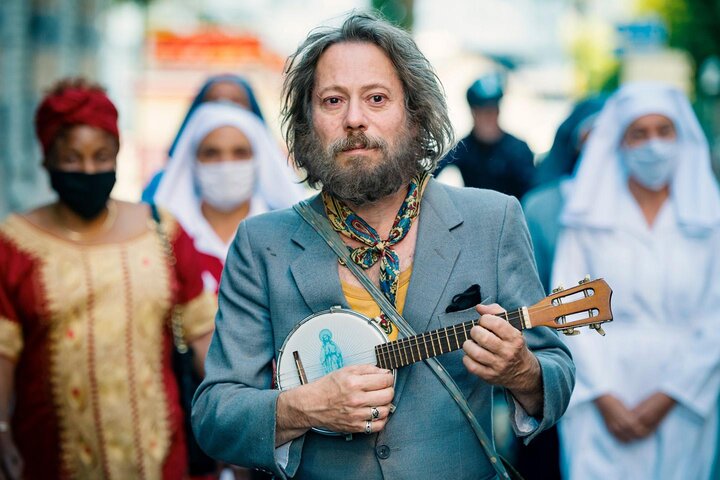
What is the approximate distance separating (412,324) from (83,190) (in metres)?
2.14

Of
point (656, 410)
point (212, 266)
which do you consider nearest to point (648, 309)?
point (656, 410)

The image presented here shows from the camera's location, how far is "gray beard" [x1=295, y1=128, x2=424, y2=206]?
3201mm

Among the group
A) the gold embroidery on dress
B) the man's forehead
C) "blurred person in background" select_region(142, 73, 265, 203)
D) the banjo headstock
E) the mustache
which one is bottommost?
the gold embroidery on dress

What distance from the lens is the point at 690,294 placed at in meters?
5.24

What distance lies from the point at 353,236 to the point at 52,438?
80.5 inches

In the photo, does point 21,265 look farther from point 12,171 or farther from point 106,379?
point 12,171

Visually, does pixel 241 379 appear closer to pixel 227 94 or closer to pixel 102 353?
pixel 102 353

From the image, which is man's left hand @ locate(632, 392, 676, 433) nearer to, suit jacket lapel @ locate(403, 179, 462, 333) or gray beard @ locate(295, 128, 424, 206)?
suit jacket lapel @ locate(403, 179, 462, 333)

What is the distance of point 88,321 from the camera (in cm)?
450

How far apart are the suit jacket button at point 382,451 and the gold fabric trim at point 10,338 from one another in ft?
6.69

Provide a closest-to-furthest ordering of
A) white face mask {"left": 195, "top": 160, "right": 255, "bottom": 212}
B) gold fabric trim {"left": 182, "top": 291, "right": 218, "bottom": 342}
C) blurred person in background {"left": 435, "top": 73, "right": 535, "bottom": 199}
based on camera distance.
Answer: gold fabric trim {"left": 182, "top": 291, "right": 218, "bottom": 342} < white face mask {"left": 195, "top": 160, "right": 255, "bottom": 212} < blurred person in background {"left": 435, "top": 73, "right": 535, "bottom": 199}

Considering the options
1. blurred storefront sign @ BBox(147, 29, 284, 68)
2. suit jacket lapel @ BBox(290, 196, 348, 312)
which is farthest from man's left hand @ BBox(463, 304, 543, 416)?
blurred storefront sign @ BBox(147, 29, 284, 68)

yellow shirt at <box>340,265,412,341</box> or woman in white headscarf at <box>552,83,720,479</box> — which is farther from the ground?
yellow shirt at <box>340,265,412,341</box>

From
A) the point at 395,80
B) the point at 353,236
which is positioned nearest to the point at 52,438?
the point at 353,236
